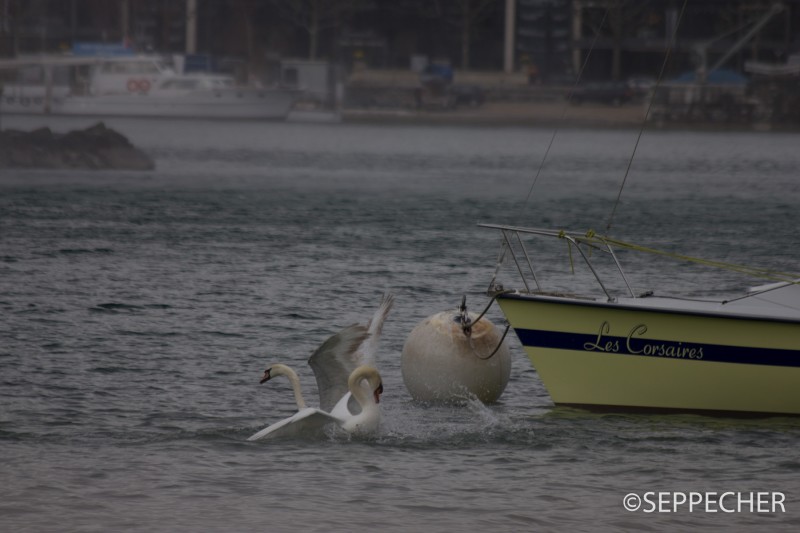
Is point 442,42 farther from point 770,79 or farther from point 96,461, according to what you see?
point 96,461

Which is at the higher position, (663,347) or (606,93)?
(606,93)

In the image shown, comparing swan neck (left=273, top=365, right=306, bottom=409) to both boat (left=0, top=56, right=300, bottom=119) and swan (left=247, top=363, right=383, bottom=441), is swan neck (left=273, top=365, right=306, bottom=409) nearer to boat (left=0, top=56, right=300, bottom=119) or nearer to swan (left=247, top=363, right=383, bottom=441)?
swan (left=247, top=363, right=383, bottom=441)

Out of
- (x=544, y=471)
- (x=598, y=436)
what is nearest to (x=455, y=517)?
(x=544, y=471)

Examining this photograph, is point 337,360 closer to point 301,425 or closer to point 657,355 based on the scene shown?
point 301,425

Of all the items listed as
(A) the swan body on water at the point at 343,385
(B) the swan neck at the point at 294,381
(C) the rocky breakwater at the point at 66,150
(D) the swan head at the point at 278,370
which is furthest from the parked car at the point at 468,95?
(B) the swan neck at the point at 294,381

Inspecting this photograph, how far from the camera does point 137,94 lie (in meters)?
117

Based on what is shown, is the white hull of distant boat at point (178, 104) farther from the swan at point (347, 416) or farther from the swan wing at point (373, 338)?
the swan at point (347, 416)

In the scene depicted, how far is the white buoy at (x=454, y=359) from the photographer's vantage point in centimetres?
1541

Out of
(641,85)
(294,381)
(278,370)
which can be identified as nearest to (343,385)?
(294,381)

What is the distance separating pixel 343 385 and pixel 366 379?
750 millimetres

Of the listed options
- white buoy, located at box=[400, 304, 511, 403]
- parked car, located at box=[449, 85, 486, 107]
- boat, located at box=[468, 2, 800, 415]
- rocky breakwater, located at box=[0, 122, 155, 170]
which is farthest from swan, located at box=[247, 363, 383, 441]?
parked car, located at box=[449, 85, 486, 107]

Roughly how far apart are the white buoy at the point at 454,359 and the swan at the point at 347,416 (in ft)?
4.64

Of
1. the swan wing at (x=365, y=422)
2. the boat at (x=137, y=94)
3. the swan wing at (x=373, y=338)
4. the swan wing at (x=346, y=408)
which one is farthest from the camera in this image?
the boat at (x=137, y=94)

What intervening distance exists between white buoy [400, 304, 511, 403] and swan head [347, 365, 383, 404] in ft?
5.36
